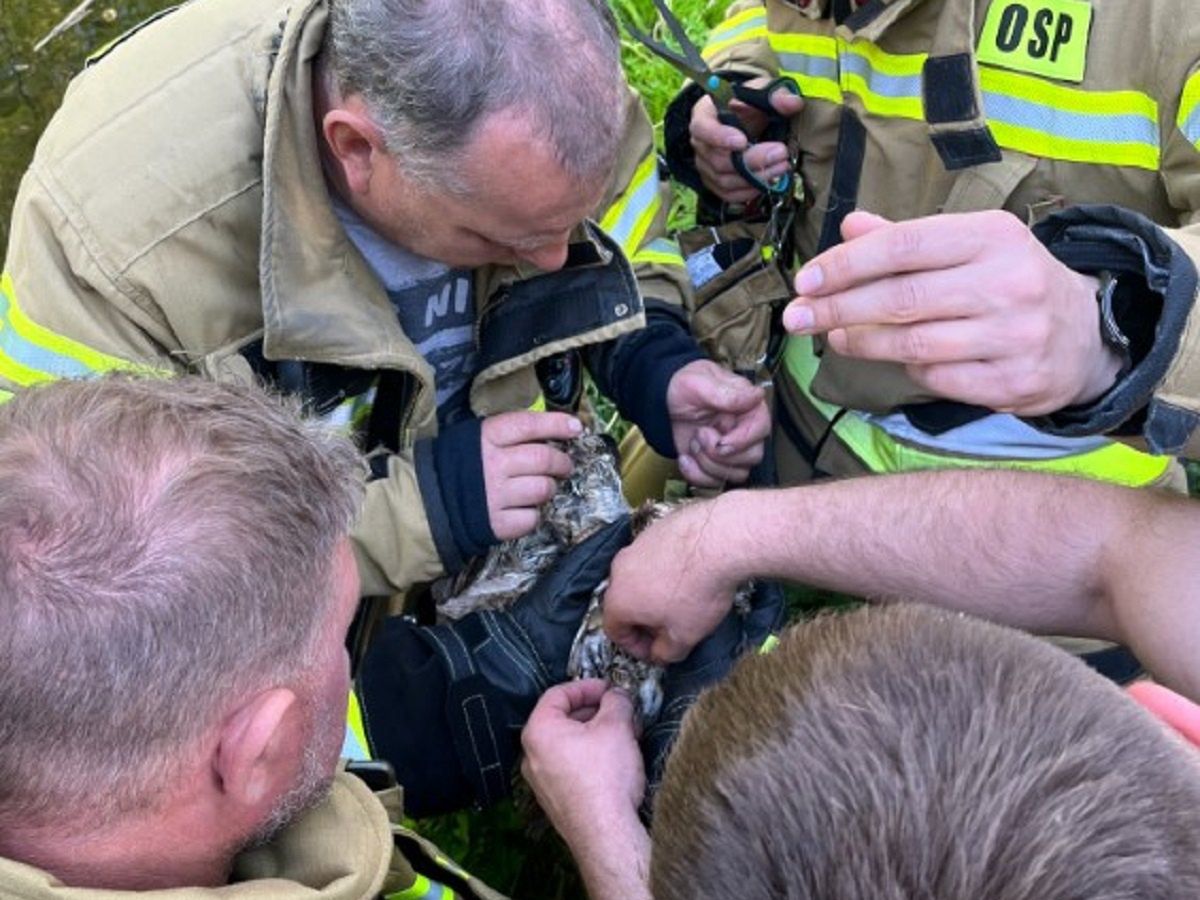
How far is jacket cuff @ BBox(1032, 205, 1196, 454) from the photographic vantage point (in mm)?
1823

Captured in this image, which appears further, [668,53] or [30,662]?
[668,53]

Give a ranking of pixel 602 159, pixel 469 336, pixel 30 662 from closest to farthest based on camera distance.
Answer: pixel 30 662 → pixel 602 159 → pixel 469 336

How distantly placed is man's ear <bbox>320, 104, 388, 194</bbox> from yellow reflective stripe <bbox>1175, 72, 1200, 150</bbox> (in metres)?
1.26

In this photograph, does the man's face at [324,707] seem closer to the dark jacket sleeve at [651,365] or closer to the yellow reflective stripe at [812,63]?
the dark jacket sleeve at [651,365]

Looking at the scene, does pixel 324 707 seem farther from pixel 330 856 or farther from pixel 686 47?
pixel 686 47

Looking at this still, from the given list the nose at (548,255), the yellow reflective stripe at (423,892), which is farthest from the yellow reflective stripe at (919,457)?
the yellow reflective stripe at (423,892)

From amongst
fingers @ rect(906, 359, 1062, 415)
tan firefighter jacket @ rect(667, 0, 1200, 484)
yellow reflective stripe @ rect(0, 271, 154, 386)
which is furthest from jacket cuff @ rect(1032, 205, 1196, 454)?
yellow reflective stripe @ rect(0, 271, 154, 386)

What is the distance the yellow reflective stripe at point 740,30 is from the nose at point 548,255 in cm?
94

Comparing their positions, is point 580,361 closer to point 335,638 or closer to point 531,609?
point 531,609

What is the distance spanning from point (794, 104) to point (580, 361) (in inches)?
26.7

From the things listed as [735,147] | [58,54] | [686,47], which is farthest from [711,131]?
[58,54]

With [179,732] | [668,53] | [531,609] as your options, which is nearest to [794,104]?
[668,53]

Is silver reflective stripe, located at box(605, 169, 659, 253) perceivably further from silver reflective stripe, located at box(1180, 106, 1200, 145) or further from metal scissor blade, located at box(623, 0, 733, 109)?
silver reflective stripe, located at box(1180, 106, 1200, 145)

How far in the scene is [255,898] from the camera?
136 cm
